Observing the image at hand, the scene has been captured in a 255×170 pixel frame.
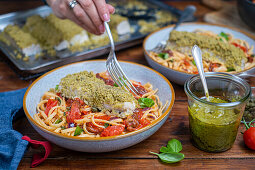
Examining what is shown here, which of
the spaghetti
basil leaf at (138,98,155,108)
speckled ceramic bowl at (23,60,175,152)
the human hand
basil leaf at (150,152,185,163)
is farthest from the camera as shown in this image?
the spaghetti

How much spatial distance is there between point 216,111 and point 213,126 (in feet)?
0.40

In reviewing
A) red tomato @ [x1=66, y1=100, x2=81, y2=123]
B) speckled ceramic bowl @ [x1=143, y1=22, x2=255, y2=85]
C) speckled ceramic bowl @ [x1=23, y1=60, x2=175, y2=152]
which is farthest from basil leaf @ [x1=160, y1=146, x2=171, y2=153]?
speckled ceramic bowl @ [x1=143, y1=22, x2=255, y2=85]

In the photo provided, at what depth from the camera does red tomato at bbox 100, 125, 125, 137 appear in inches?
88.5

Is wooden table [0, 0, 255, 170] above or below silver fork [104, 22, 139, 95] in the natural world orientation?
below

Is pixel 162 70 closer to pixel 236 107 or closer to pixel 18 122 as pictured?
pixel 236 107

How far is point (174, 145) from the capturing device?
7.61 ft

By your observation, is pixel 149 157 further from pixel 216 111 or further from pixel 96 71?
pixel 96 71

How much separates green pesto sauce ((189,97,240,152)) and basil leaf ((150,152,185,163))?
0.26 meters

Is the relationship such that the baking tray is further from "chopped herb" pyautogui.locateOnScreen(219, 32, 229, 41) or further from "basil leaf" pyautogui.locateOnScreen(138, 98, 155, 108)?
"basil leaf" pyautogui.locateOnScreen(138, 98, 155, 108)

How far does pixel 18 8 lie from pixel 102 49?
2.83 metres

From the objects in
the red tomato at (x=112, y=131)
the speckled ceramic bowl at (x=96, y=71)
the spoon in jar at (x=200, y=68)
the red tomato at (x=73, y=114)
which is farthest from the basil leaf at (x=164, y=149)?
the red tomato at (x=73, y=114)

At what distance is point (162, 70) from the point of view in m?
3.17

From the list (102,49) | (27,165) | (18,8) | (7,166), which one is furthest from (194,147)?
(18,8)

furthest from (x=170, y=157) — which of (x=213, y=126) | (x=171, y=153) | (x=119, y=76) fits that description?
(x=119, y=76)
